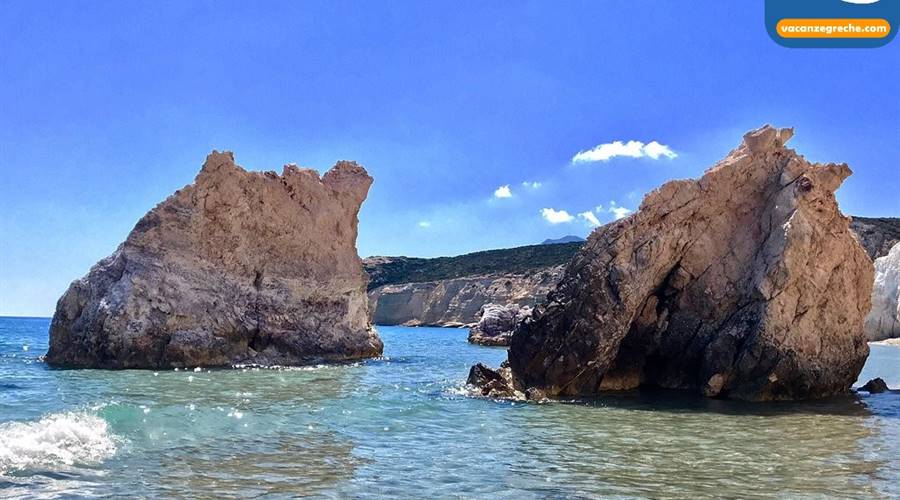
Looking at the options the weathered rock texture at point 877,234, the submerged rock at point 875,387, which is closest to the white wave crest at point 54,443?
the submerged rock at point 875,387

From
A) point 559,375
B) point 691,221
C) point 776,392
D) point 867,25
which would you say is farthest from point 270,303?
point 867,25

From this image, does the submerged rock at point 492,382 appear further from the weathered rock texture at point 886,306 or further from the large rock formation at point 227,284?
the weathered rock texture at point 886,306

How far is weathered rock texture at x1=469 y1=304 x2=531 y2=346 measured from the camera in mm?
49766

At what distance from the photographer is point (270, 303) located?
24484 mm

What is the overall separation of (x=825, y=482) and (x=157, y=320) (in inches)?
755

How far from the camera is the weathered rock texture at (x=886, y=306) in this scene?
56312 mm

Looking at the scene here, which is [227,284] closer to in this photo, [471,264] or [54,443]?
[54,443]

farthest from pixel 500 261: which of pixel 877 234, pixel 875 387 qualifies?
pixel 875 387

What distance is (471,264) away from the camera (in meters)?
109

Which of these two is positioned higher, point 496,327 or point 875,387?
point 496,327

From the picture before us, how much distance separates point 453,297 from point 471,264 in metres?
11.9

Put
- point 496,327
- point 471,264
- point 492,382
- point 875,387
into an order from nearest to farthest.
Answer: point 492,382 → point 875,387 → point 496,327 → point 471,264

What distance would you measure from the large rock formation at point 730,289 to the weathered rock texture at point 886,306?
46947 millimetres

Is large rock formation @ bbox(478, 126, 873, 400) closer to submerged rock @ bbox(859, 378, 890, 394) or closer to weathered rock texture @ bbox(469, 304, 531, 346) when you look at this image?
submerged rock @ bbox(859, 378, 890, 394)
